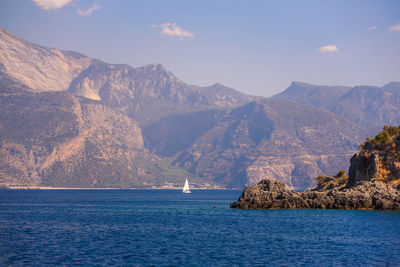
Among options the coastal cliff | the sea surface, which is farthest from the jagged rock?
the sea surface

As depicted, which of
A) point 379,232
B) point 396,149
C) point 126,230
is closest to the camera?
point 379,232

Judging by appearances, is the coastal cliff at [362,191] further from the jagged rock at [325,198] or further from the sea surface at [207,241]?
the sea surface at [207,241]

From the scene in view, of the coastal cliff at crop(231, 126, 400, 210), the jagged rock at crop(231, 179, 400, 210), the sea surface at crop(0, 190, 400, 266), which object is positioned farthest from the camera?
the coastal cliff at crop(231, 126, 400, 210)

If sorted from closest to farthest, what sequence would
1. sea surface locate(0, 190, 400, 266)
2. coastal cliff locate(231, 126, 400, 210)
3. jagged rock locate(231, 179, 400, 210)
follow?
sea surface locate(0, 190, 400, 266) → jagged rock locate(231, 179, 400, 210) → coastal cliff locate(231, 126, 400, 210)

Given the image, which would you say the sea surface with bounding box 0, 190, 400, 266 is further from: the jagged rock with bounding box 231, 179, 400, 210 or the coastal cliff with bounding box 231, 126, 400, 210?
the coastal cliff with bounding box 231, 126, 400, 210

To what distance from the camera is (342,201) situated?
5748 inches

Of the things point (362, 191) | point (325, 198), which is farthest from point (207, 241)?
point (362, 191)

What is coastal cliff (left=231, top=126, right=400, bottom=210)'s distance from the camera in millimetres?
142575

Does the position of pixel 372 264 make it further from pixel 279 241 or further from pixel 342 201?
pixel 342 201

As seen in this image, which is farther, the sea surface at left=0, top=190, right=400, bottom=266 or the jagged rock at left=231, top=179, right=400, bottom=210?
the jagged rock at left=231, top=179, right=400, bottom=210

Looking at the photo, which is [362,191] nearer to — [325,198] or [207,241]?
[325,198]

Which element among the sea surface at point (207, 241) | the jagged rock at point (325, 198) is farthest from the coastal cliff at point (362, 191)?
the sea surface at point (207, 241)

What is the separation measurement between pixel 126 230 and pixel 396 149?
93.8 meters

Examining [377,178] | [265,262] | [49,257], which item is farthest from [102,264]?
[377,178]
